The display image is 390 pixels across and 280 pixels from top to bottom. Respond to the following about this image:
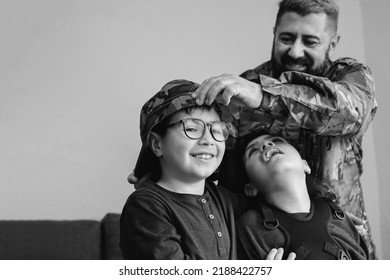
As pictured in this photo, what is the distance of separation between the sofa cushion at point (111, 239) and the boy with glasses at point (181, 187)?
1395 mm

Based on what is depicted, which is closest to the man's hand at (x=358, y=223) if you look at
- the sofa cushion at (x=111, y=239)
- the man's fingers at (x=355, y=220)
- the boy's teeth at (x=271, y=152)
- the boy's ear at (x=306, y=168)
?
the man's fingers at (x=355, y=220)

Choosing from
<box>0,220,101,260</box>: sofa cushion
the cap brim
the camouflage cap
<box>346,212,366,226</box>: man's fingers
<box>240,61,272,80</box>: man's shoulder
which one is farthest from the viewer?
<box>0,220,101,260</box>: sofa cushion

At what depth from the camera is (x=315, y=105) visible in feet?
3.79

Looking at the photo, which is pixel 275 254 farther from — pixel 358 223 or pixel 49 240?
pixel 49 240

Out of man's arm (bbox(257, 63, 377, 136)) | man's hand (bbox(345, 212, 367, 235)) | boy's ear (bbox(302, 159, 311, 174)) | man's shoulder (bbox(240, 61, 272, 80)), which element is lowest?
man's hand (bbox(345, 212, 367, 235))

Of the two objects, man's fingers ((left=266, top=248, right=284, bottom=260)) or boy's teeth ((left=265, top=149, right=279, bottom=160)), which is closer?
man's fingers ((left=266, top=248, right=284, bottom=260))

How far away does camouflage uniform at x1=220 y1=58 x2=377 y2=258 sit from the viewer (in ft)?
3.78

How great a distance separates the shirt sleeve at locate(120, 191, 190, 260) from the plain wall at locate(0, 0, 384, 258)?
1.68m

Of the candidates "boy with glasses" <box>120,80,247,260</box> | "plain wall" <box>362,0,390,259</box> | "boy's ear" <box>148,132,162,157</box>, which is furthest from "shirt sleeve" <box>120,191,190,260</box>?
"plain wall" <box>362,0,390,259</box>

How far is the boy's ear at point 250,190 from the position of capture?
1.28m

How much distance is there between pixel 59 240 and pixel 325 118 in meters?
1.64

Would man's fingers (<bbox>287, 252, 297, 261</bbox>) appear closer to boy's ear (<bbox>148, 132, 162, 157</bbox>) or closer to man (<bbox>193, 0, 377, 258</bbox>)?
man (<bbox>193, 0, 377, 258</bbox>)
